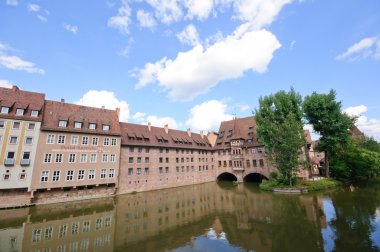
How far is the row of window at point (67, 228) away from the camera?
17736mm

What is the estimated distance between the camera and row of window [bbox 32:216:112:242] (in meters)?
17.7

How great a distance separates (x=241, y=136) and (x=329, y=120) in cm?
1893

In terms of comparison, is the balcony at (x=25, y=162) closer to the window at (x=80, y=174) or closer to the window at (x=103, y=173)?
the window at (x=80, y=174)

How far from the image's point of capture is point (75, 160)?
33.8 meters

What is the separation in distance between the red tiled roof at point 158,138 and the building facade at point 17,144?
14415mm

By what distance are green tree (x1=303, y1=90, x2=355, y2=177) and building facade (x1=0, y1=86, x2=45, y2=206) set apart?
161ft

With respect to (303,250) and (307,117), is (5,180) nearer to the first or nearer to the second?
(303,250)

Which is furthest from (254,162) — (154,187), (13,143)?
(13,143)

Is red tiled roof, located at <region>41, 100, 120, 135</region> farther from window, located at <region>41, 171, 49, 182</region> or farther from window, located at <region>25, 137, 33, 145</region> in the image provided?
window, located at <region>41, 171, 49, 182</region>

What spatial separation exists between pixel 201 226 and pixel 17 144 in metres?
28.2

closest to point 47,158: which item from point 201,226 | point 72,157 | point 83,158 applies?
point 72,157

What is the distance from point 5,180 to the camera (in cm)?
2777

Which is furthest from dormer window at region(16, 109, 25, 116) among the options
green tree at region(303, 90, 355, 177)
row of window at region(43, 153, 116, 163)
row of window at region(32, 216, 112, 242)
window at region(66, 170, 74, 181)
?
green tree at region(303, 90, 355, 177)

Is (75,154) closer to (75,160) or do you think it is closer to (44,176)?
(75,160)
